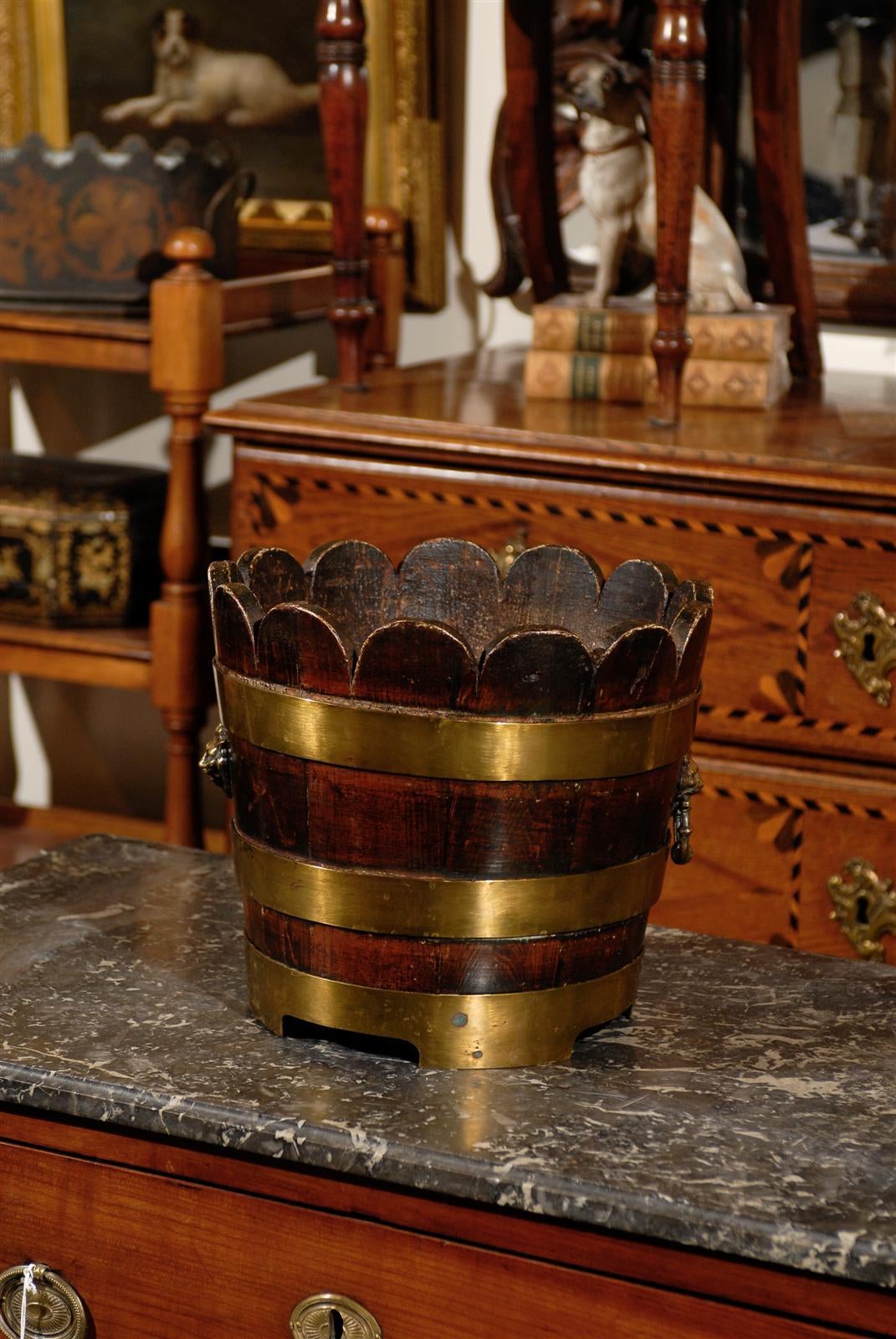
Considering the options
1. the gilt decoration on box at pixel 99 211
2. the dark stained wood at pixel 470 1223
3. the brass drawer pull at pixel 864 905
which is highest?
the gilt decoration on box at pixel 99 211

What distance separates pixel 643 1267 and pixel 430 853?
236 mm

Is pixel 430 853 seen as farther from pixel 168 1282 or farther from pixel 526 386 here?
pixel 526 386

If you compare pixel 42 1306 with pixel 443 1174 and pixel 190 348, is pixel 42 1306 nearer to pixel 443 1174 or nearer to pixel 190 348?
pixel 443 1174

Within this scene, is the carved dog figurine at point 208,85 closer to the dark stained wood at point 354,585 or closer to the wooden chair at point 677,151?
the wooden chair at point 677,151

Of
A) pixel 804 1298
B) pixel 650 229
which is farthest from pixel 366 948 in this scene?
pixel 650 229

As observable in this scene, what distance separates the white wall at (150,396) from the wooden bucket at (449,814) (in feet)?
4.93

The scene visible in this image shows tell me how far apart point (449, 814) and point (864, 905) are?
0.93m

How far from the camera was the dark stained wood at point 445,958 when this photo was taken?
91 cm

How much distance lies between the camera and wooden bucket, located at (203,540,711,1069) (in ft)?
2.85

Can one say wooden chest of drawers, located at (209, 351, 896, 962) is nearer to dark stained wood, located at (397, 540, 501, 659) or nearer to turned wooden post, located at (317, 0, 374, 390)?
turned wooden post, located at (317, 0, 374, 390)

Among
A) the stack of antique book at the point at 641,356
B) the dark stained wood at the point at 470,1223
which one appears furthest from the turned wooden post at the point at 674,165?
the dark stained wood at the point at 470,1223

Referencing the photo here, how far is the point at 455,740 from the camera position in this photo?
867 mm

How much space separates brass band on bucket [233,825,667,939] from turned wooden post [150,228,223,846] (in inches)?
45.0

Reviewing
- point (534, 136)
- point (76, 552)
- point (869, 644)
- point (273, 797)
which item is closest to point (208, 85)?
point (534, 136)
